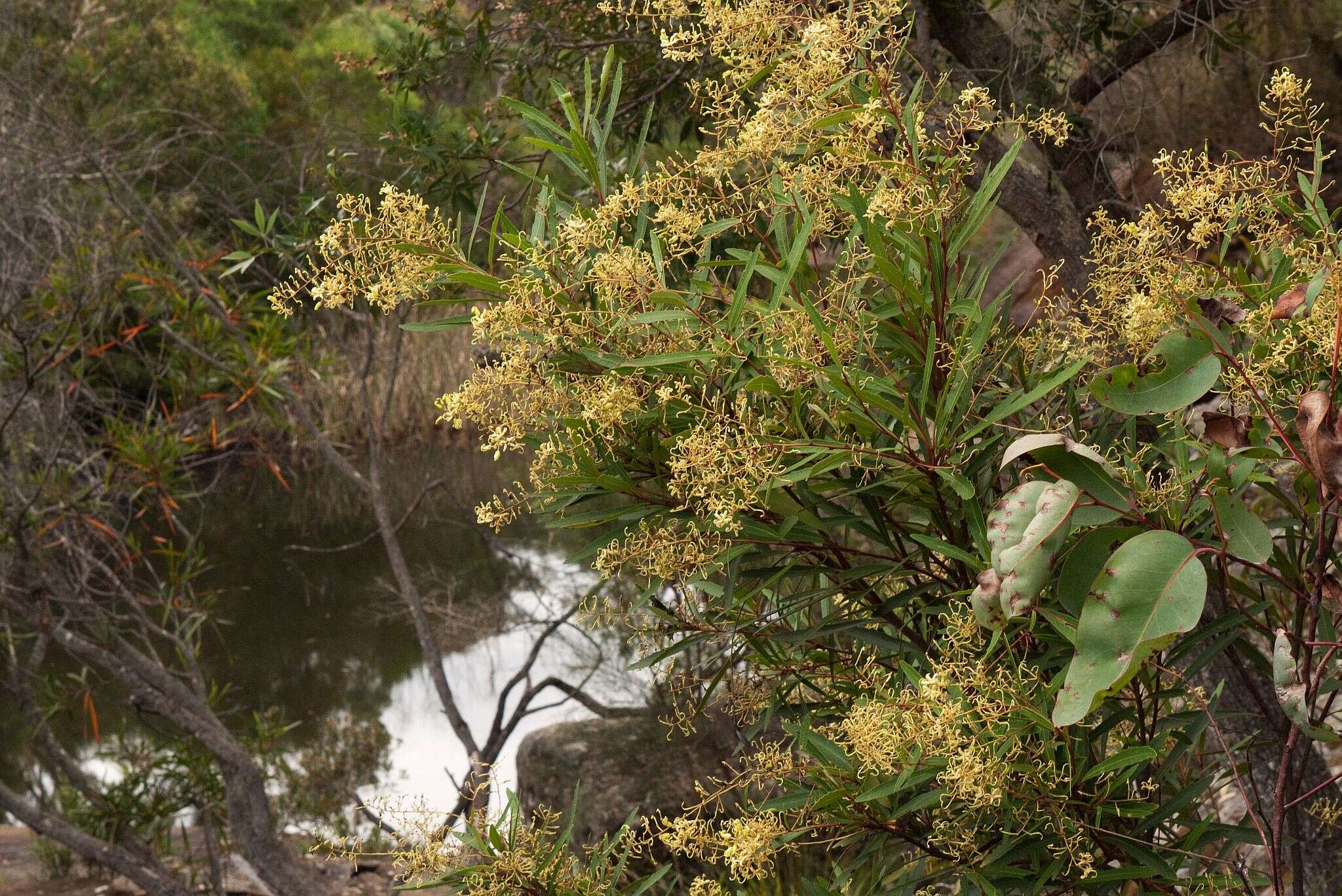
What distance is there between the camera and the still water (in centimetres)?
548

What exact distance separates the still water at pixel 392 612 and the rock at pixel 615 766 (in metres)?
0.19

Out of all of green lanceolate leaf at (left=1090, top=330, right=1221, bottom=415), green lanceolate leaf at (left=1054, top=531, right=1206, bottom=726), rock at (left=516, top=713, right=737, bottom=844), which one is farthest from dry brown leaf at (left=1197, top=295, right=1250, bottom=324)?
rock at (left=516, top=713, right=737, bottom=844)

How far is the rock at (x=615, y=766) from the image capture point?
12.9 feet

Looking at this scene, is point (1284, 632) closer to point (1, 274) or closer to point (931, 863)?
point (931, 863)

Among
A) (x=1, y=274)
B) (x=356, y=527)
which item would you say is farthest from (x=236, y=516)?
(x=1, y=274)

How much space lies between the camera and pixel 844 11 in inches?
41.2

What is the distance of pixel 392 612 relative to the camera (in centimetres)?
709

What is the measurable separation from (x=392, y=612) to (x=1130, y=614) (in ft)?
21.6

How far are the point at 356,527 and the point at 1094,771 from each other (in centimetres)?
786

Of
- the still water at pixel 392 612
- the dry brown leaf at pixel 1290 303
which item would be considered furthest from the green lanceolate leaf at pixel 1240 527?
the still water at pixel 392 612

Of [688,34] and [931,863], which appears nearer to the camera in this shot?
[688,34]

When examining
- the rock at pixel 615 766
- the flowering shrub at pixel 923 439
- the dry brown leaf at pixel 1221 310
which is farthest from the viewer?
the rock at pixel 615 766

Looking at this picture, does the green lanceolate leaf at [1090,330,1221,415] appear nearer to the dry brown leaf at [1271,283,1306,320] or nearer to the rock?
the dry brown leaf at [1271,283,1306,320]

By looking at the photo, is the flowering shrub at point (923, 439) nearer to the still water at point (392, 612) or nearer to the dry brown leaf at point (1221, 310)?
the dry brown leaf at point (1221, 310)
